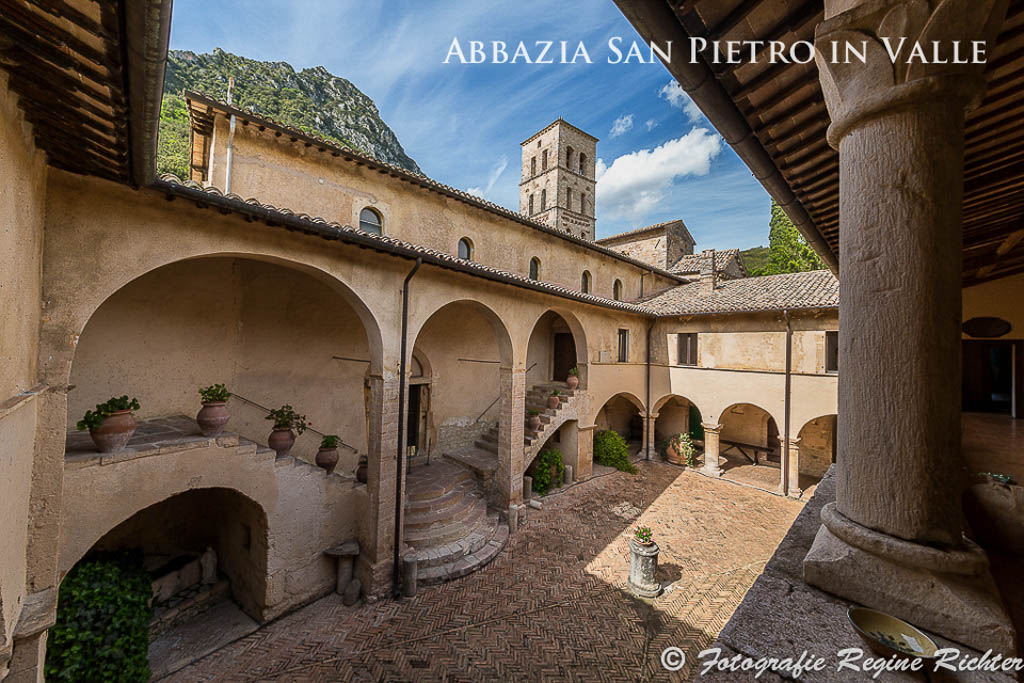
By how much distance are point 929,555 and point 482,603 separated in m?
7.00

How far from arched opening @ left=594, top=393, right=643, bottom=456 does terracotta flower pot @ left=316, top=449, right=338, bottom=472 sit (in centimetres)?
1180

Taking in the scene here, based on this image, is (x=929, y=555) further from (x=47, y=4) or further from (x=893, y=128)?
(x=47, y=4)

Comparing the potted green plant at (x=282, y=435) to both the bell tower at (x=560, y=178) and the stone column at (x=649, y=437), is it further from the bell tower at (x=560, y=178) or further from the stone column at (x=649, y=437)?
the bell tower at (x=560, y=178)

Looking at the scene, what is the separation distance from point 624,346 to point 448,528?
9.08m

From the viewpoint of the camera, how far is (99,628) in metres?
5.09

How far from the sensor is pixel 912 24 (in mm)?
1728

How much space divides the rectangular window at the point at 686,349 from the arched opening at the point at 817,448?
16.1 feet

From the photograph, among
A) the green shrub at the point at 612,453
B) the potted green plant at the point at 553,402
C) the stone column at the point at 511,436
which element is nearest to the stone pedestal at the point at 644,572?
the stone column at the point at 511,436

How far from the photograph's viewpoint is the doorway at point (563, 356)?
1605 centimetres

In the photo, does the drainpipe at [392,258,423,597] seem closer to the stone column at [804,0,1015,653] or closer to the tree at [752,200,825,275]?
the stone column at [804,0,1015,653]

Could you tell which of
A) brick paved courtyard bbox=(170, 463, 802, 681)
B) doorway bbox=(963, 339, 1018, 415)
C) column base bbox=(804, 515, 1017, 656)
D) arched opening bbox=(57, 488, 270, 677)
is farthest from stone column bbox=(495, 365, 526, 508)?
doorway bbox=(963, 339, 1018, 415)

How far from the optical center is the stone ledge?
153cm

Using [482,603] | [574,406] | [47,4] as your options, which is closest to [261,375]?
[482,603]

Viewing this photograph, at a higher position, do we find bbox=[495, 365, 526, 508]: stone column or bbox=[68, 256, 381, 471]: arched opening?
bbox=[68, 256, 381, 471]: arched opening
